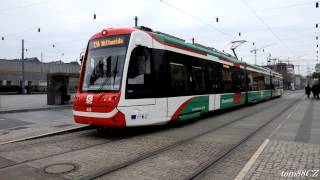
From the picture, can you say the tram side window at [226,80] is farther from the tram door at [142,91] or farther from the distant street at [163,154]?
the tram door at [142,91]

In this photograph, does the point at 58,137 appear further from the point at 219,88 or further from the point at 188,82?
the point at 219,88

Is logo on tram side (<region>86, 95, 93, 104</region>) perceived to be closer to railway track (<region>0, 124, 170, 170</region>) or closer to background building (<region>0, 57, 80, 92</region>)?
railway track (<region>0, 124, 170, 170</region>)

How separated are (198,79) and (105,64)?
15.2 feet

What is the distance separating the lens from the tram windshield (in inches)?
336

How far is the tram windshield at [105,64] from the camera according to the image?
8.54 m

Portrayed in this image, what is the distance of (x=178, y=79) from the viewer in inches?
417

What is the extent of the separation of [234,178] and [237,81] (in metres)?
13.4

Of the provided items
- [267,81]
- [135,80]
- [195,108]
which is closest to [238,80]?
[195,108]

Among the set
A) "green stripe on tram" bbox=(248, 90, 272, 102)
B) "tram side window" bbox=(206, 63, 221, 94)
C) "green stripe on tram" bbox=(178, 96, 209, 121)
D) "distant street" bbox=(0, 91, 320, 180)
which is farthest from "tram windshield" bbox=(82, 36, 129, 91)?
"green stripe on tram" bbox=(248, 90, 272, 102)

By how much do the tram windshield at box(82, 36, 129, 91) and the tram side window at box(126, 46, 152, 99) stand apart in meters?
0.30

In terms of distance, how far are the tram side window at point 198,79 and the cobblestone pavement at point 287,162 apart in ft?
15.5

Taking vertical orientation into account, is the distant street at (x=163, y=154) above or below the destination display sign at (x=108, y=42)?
below

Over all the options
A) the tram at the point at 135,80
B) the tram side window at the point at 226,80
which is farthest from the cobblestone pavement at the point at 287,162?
the tram side window at the point at 226,80

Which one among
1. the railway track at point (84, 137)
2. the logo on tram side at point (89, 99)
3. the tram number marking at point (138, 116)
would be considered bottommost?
the railway track at point (84, 137)
